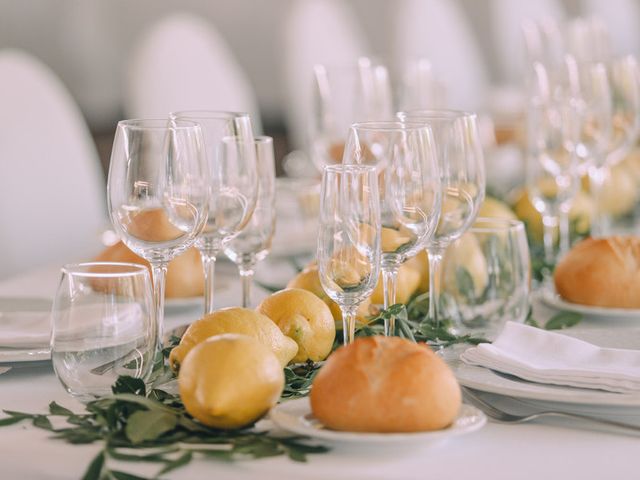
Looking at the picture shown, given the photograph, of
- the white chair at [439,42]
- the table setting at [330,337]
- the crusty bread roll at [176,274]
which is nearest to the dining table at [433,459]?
the table setting at [330,337]

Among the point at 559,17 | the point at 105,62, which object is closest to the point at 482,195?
the point at 559,17

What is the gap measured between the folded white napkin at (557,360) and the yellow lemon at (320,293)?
15 centimetres

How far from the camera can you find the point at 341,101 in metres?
1.69

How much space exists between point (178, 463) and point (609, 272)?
62cm

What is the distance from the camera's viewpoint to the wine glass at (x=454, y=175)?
3.54ft

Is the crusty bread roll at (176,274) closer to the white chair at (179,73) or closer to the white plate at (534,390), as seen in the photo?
the white plate at (534,390)

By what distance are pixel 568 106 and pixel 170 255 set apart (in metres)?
0.67

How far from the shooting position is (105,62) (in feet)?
17.6

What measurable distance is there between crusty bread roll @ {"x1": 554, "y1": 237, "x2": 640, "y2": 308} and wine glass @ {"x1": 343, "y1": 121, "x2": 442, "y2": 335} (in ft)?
0.98

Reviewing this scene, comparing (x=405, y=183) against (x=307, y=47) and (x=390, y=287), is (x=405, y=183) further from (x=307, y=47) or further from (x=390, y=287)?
(x=307, y=47)

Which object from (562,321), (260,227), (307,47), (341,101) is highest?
(307,47)

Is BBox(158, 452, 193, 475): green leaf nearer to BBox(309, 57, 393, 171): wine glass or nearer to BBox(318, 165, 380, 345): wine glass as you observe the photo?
BBox(318, 165, 380, 345): wine glass

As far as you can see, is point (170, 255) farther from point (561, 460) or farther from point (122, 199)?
point (561, 460)

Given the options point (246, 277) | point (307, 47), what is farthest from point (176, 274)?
point (307, 47)
